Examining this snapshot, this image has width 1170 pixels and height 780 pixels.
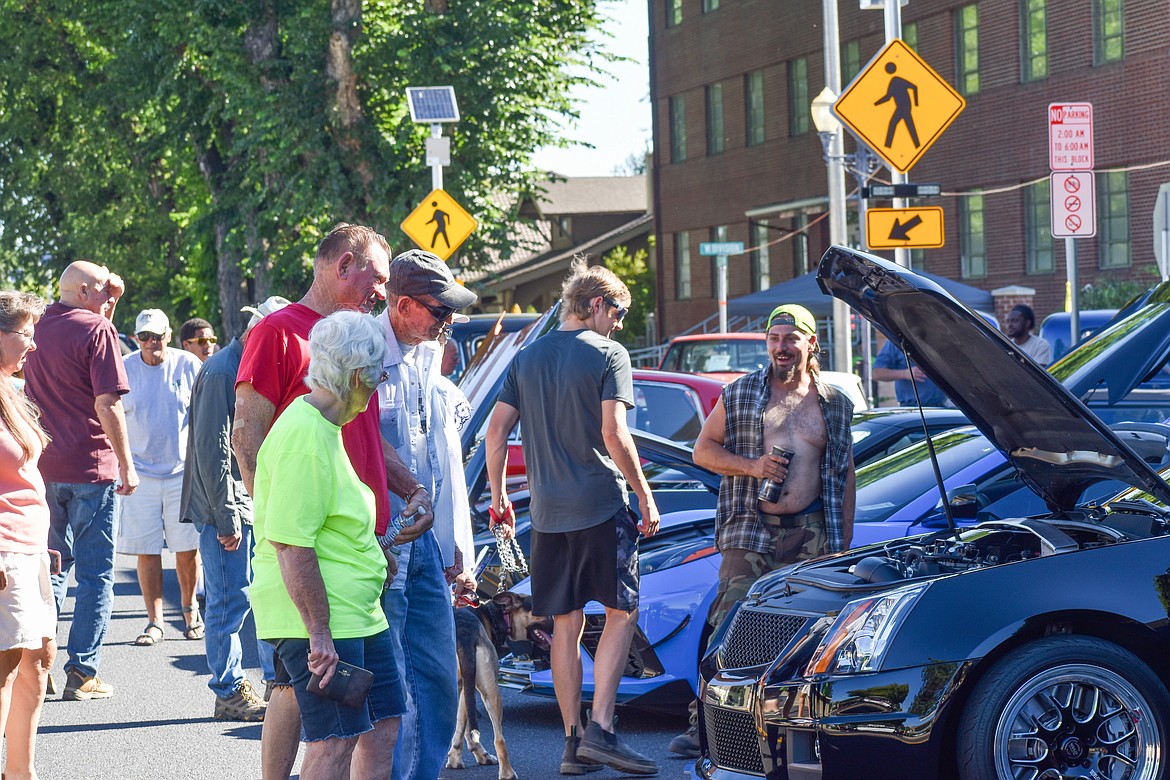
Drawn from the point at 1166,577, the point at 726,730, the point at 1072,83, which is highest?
the point at 1072,83

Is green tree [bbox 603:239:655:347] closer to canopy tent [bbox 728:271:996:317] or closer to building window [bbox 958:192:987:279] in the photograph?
building window [bbox 958:192:987:279]

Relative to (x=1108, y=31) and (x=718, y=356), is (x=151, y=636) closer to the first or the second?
(x=718, y=356)

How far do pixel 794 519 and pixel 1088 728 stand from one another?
2.06 meters

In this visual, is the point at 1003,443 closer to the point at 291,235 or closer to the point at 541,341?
the point at 541,341

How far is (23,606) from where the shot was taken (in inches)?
230

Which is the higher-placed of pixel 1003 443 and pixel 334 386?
pixel 334 386

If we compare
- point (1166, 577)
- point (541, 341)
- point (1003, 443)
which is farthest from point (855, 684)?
point (541, 341)

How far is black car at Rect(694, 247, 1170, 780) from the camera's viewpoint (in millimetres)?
4738

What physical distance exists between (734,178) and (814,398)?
3438 cm

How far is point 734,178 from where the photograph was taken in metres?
40.7

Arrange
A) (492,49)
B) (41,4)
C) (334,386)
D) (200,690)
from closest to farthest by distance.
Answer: (334,386), (200,690), (492,49), (41,4)

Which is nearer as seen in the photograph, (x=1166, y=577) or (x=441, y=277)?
(x=1166, y=577)

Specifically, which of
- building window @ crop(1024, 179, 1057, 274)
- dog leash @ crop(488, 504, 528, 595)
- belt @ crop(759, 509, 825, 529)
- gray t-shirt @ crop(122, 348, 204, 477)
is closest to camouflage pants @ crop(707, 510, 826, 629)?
belt @ crop(759, 509, 825, 529)

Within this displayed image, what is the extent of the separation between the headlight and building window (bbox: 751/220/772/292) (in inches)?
1359
